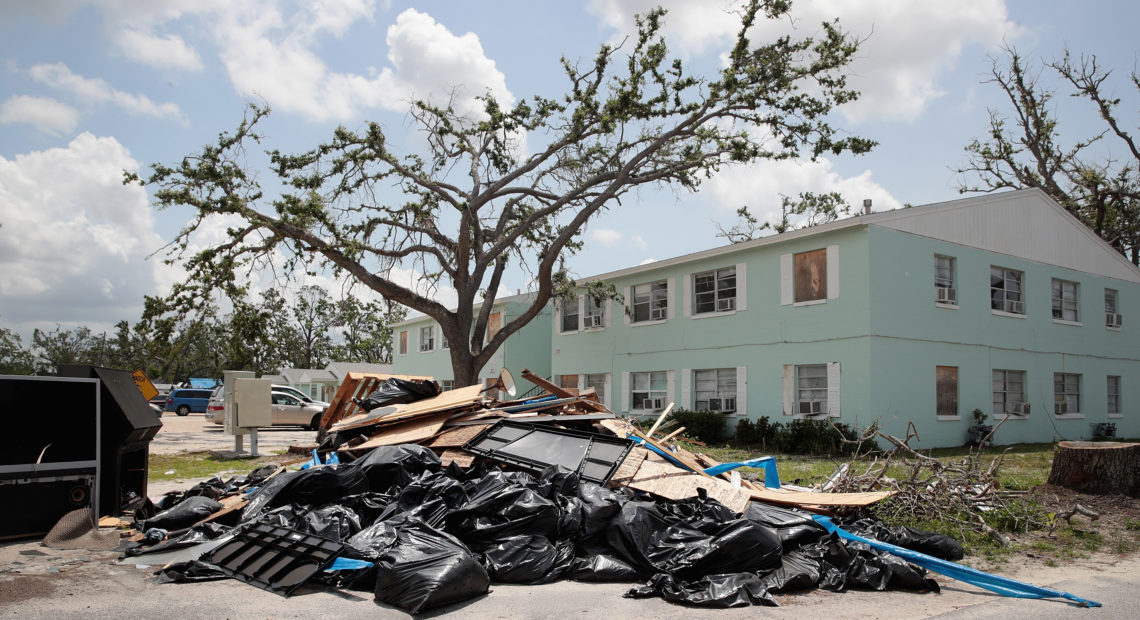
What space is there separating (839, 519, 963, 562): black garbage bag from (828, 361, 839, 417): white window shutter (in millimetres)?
9927

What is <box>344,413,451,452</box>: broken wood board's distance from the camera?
8641 mm

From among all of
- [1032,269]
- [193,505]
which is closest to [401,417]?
[193,505]

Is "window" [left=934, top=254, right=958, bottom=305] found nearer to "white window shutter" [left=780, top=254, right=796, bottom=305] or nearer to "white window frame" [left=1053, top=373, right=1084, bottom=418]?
"white window shutter" [left=780, top=254, right=796, bottom=305]

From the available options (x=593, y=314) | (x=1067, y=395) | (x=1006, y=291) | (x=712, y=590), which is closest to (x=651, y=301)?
(x=593, y=314)

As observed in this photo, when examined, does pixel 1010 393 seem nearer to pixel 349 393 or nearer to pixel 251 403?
pixel 349 393

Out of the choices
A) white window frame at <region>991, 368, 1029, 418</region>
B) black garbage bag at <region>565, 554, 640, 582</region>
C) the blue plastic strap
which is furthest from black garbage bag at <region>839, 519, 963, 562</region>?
white window frame at <region>991, 368, 1029, 418</region>

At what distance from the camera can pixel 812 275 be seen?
16.9 meters

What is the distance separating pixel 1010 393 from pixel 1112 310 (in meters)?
6.40

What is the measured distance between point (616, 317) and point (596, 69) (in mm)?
7079

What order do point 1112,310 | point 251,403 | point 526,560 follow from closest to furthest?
1. point 526,560
2. point 251,403
3. point 1112,310

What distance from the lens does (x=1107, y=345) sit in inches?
826

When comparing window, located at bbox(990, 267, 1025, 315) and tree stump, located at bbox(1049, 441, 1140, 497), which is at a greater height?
window, located at bbox(990, 267, 1025, 315)

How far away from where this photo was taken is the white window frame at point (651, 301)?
814 inches

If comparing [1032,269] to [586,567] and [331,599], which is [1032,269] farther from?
[331,599]
